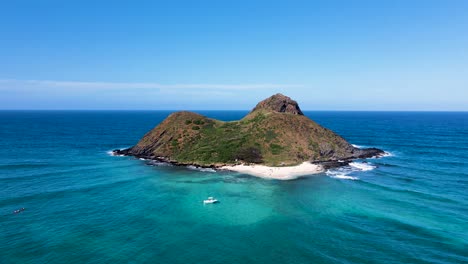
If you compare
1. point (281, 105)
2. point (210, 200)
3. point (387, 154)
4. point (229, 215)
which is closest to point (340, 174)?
point (387, 154)

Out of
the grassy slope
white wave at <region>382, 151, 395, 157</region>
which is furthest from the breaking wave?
white wave at <region>382, 151, 395, 157</region>

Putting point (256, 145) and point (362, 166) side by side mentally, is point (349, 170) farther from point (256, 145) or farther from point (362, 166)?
point (256, 145)

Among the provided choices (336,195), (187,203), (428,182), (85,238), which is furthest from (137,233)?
(428,182)

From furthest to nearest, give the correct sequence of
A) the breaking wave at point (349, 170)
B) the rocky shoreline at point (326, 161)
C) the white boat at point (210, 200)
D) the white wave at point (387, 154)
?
the white wave at point (387, 154)
the rocky shoreline at point (326, 161)
the breaking wave at point (349, 170)
the white boat at point (210, 200)

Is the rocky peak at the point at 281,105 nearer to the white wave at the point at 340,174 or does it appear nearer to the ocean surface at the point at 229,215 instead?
the ocean surface at the point at 229,215

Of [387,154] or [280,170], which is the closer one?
[280,170]

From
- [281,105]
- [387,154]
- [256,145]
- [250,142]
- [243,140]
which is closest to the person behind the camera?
[256,145]

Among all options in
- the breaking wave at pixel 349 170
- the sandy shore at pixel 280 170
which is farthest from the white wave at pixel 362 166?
the sandy shore at pixel 280 170

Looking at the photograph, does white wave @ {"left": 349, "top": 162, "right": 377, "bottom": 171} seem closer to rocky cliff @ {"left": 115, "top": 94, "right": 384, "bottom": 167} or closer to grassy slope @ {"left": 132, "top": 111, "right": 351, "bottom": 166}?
rocky cliff @ {"left": 115, "top": 94, "right": 384, "bottom": 167}
